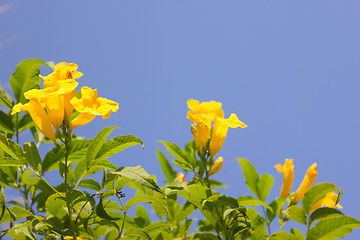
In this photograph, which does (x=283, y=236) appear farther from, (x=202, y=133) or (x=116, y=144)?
(x=116, y=144)

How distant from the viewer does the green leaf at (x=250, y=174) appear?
6.95 feet

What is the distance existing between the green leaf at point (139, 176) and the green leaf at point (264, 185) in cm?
104

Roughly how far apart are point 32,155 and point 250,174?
47.7 inches

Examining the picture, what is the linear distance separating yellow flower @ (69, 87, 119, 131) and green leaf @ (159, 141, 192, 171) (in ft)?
1.31

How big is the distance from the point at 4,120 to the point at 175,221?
3.53 feet

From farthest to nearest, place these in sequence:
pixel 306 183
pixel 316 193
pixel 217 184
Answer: pixel 217 184 < pixel 306 183 < pixel 316 193

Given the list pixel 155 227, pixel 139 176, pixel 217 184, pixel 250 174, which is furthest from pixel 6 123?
pixel 217 184

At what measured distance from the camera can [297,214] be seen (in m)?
1.71

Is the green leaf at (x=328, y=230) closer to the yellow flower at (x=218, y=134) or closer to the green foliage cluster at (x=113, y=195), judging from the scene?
the green foliage cluster at (x=113, y=195)

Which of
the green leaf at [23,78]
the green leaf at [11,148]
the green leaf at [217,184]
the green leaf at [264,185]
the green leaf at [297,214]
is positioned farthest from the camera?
the green leaf at [217,184]

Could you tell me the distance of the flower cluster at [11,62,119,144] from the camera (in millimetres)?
1417

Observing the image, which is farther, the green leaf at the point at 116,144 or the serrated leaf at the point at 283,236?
the serrated leaf at the point at 283,236

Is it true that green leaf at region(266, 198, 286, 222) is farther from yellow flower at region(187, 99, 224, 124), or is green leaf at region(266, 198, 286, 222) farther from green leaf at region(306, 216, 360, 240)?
yellow flower at region(187, 99, 224, 124)

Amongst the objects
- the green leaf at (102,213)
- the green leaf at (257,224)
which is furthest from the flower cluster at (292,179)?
the green leaf at (102,213)
